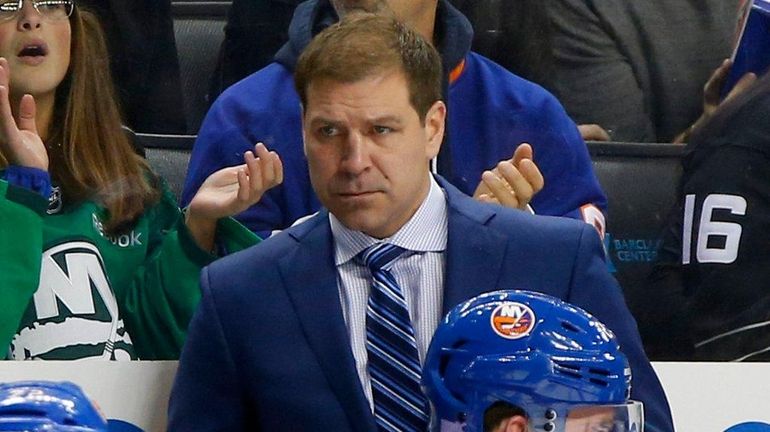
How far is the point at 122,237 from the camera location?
10.3ft

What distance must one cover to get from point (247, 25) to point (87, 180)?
414 millimetres

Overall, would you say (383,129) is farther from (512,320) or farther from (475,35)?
(475,35)

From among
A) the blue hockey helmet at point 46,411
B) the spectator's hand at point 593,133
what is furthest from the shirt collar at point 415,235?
the blue hockey helmet at point 46,411

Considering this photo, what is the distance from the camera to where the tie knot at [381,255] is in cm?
278

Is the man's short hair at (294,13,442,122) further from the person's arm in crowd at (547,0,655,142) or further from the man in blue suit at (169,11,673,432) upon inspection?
the person's arm in crowd at (547,0,655,142)

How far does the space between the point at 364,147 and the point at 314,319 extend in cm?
28

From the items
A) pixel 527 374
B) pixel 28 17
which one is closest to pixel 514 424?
pixel 527 374

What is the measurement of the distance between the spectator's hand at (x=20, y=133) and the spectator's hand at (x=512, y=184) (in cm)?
76

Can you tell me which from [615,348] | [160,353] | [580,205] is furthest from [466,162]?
[615,348]

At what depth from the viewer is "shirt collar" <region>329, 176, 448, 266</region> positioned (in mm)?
2795

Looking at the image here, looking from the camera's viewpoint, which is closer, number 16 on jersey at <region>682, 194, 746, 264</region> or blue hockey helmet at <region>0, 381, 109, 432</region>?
blue hockey helmet at <region>0, 381, 109, 432</region>

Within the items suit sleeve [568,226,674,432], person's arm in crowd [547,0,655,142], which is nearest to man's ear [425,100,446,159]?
suit sleeve [568,226,674,432]

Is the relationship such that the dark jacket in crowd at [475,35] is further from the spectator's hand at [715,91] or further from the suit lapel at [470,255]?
the suit lapel at [470,255]

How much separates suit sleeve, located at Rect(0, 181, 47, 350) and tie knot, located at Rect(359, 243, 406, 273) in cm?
62
